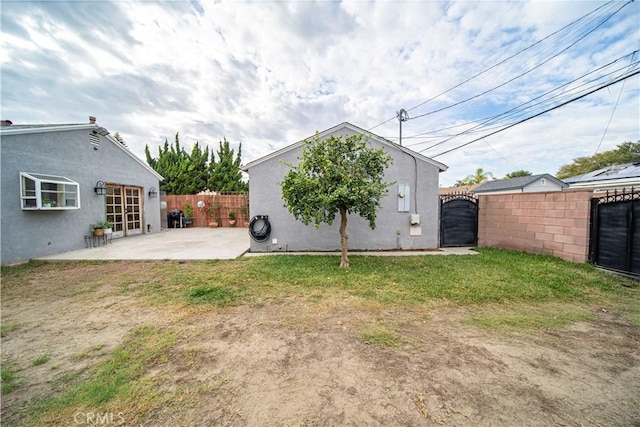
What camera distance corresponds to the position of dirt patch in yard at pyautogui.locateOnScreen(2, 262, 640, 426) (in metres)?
1.62

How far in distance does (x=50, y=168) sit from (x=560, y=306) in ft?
40.8

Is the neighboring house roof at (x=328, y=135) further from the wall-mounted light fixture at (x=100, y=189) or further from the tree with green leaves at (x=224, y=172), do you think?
the tree with green leaves at (x=224, y=172)

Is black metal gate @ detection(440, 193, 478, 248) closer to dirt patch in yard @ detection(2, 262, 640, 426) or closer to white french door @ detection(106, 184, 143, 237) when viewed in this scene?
dirt patch in yard @ detection(2, 262, 640, 426)

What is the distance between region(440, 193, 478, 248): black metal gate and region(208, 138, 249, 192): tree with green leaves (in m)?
15.0

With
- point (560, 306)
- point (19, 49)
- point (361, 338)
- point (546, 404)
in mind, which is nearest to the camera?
point (546, 404)

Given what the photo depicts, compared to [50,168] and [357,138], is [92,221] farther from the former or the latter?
[357,138]

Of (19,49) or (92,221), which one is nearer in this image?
(19,49)

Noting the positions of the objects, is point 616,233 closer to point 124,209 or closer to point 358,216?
point 358,216

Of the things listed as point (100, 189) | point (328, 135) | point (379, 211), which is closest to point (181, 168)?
point (100, 189)

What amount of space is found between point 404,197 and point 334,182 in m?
3.35

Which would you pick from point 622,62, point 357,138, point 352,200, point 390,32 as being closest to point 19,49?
point 357,138

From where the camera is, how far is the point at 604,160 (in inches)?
948

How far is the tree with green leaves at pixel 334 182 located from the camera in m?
4.97

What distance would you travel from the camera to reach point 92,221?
8.10 metres
